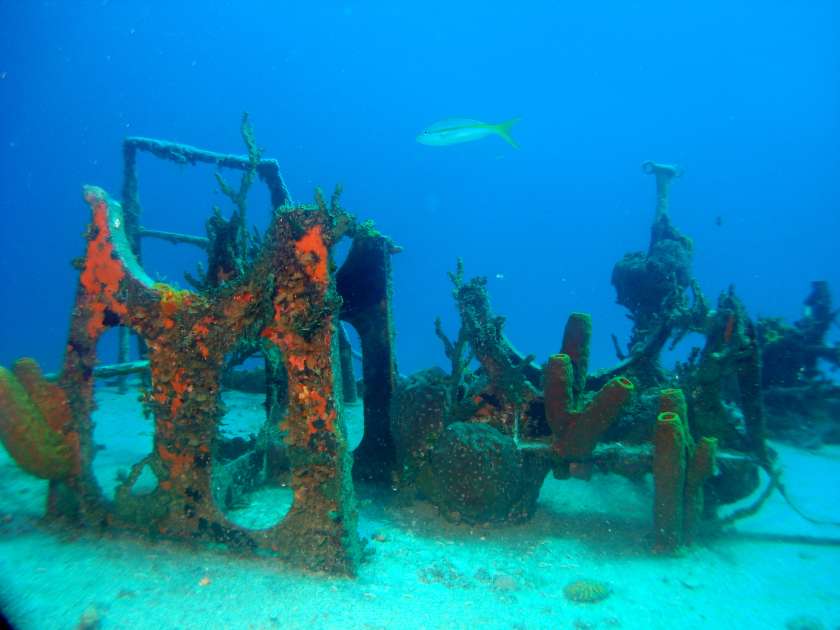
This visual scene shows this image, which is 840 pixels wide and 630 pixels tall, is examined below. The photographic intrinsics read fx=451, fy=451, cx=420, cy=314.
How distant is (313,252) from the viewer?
3.60 metres

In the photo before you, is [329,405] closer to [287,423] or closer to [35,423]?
[287,423]

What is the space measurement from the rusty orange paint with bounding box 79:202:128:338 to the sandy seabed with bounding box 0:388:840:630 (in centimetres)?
183

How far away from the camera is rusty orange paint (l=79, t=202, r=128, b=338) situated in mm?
3834

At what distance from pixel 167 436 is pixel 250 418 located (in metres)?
3.51

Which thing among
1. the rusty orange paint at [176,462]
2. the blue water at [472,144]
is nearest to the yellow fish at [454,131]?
the rusty orange paint at [176,462]

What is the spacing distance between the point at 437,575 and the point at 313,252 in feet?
9.32

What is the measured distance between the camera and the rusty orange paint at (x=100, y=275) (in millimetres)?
3834

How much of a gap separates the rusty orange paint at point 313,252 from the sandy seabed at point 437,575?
2294mm

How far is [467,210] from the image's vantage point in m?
133

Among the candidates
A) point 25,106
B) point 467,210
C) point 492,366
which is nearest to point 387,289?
point 492,366

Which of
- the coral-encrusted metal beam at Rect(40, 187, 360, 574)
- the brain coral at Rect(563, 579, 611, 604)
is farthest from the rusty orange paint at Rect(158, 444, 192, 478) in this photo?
the brain coral at Rect(563, 579, 611, 604)

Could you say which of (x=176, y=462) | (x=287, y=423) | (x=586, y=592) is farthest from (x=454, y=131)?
(x=586, y=592)

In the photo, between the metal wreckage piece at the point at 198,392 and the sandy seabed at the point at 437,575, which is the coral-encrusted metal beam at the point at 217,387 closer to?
the metal wreckage piece at the point at 198,392

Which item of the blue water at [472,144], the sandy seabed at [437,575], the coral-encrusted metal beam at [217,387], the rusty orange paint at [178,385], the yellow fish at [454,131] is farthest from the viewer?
the blue water at [472,144]
